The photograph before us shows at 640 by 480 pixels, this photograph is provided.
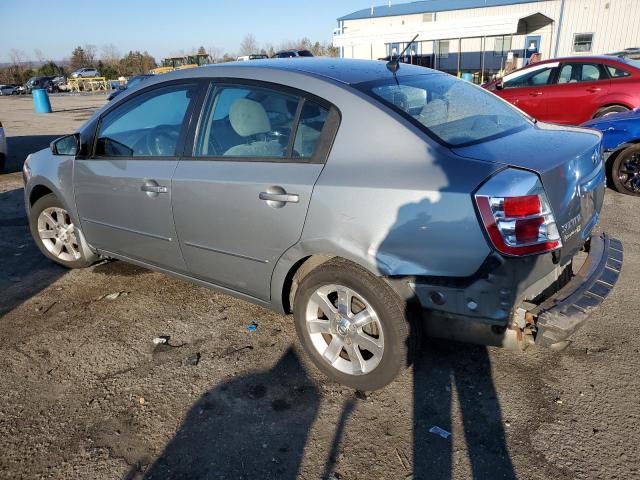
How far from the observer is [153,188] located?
11.1ft

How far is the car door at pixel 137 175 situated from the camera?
3.39 meters

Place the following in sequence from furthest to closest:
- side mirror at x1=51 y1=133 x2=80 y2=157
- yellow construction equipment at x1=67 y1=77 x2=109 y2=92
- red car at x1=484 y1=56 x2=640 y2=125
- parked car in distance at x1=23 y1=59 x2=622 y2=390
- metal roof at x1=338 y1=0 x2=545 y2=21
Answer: yellow construction equipment at x1=67 y1=77 x2=109 y2=92 → metal roof at x1=338 y1=0 x2=545 y2=21 → red car at x1=484 y1=56 x2=640 y2=125 → side mirror at x1=51 y1=133 x2=80 y2=157 → parked car in distance at x1=23 y1=59 x2=622 y2=390

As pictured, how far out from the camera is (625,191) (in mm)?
6297

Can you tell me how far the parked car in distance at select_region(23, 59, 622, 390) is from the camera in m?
2.32

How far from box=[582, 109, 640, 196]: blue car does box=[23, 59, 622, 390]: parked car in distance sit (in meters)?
3.42

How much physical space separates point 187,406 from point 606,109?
8.82 m

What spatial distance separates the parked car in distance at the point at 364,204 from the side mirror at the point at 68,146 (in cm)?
46

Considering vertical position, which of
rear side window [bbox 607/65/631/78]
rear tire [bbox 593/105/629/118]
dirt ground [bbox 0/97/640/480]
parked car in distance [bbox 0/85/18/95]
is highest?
rear side window [bbox 607/65/631/78]

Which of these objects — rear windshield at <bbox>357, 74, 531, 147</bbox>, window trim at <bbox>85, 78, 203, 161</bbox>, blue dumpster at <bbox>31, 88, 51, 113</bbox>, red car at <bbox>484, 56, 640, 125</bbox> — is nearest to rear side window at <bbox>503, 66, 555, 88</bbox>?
red car at <bbox>484, 56, 640, 125</bbox>

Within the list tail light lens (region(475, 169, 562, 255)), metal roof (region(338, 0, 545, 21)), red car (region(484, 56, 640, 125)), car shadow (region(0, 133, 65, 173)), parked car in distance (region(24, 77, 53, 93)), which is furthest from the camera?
parked car in distance (region(24, 77, 53, 93))

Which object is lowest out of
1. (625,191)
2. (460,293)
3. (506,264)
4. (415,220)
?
(625,191)

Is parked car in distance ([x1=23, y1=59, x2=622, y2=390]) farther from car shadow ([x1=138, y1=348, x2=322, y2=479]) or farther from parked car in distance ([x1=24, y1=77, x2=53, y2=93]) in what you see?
parked car in distance ([x1=24, y1=77, x2=53, y2=93])

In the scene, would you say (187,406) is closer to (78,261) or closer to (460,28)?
(78,261)

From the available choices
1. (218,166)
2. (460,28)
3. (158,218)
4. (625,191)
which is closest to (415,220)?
(218,166)
